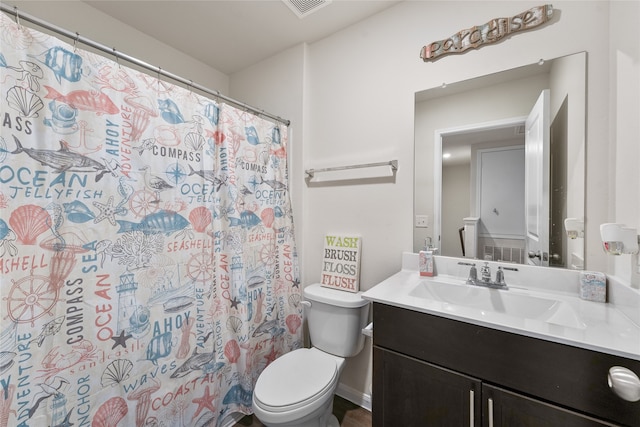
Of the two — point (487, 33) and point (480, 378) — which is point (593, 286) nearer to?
point (480, 378)

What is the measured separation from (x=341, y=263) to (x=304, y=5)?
1.59 m

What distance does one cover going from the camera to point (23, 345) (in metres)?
0.89

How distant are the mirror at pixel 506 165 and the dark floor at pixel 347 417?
109 centimetres

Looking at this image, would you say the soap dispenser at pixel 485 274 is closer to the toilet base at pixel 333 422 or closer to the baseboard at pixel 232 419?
the toilet base at pixel 333 422

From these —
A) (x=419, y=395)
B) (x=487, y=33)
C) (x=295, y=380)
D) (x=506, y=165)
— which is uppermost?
(x=487, y=33)

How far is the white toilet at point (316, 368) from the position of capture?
1.16m

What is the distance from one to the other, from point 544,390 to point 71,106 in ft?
6.22

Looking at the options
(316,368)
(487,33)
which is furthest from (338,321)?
(487,33)

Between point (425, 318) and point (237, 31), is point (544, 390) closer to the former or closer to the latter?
point (425, 318)

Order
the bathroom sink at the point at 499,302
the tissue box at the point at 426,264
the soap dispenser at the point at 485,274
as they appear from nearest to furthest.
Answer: the bathroom sink at the point at 499,302, the soap dispenser at the point at 485,274, the tissue box at the point at 426,264

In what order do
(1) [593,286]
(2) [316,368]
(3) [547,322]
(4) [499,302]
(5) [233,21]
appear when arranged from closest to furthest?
(3) [547,322], (1) [593,286], (4) [499,302], (2) [316,368], (5) [233,21]

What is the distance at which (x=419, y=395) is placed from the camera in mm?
1019

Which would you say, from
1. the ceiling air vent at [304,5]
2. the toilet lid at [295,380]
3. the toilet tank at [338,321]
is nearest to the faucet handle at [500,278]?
the toilet tank at [338,321]

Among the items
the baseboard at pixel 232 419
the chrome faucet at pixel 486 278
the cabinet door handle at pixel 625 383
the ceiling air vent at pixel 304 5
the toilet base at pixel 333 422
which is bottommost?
the baseboard at pixel 232 419
